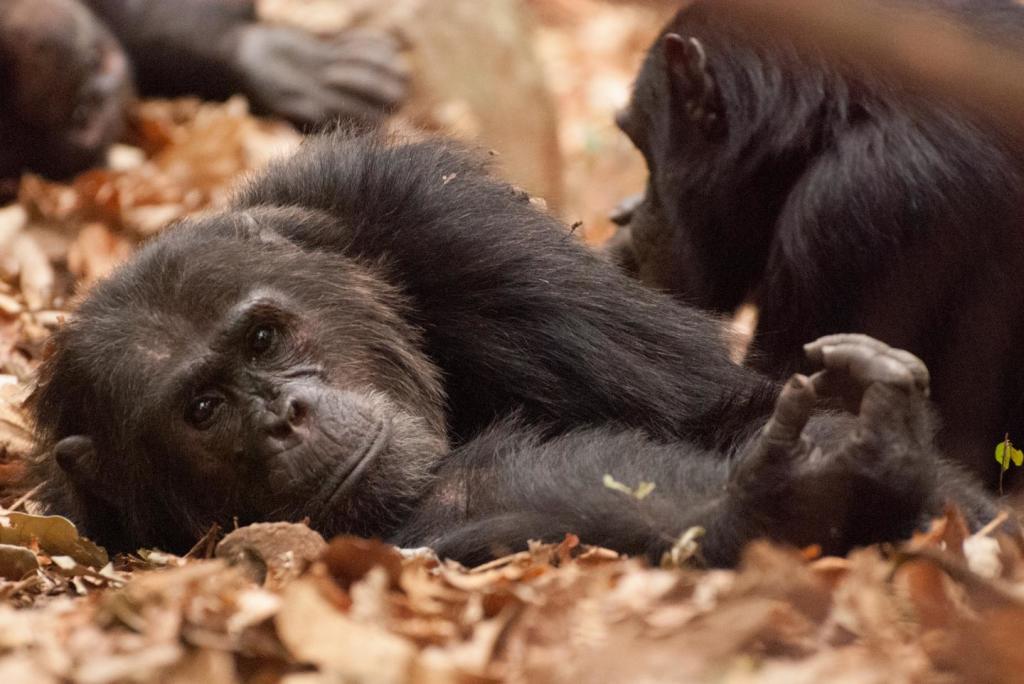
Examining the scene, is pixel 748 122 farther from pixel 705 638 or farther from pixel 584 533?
pixel 705 638

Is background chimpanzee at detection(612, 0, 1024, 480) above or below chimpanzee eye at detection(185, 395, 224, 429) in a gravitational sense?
above

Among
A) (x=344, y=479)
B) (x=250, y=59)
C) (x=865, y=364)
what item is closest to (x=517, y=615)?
(x=865, y=364)

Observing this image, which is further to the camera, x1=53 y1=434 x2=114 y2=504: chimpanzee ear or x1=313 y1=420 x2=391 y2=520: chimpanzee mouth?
x1=53 y1=434 x2=114 y2=504: chimpanzee ear

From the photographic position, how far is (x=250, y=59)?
959 cm

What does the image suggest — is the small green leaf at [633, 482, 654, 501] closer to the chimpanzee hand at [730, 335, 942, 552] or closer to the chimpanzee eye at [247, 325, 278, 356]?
the chimpanzee hand at [730, 335, 942, 552]

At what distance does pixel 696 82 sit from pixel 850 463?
2623 mm

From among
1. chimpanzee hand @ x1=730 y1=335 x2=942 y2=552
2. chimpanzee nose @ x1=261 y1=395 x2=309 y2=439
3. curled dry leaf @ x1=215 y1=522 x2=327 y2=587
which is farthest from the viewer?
chimpanzee nose @ x1=261 y1=395 x2=309 y2=439

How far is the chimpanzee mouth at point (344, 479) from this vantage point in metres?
3.80

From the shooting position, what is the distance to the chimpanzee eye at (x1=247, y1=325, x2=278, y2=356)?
3938 mm

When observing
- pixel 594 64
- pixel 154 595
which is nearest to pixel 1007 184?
pixel 154 595

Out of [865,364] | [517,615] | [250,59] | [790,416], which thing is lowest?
[250,59]

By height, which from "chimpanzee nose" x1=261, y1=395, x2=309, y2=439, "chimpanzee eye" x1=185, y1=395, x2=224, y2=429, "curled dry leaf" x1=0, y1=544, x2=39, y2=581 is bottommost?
"curled dry leaf" x1=0, y1=544, x2=39, y2=581

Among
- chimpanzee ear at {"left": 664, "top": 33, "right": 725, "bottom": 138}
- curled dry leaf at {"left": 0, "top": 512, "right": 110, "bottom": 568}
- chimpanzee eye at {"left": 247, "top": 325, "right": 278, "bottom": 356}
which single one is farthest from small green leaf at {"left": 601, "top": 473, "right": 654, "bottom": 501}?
chimpanzee ear at {"left": 664, "top": 33, "right": 725, "bottom": 138}

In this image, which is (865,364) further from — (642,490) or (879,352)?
(642,490)
